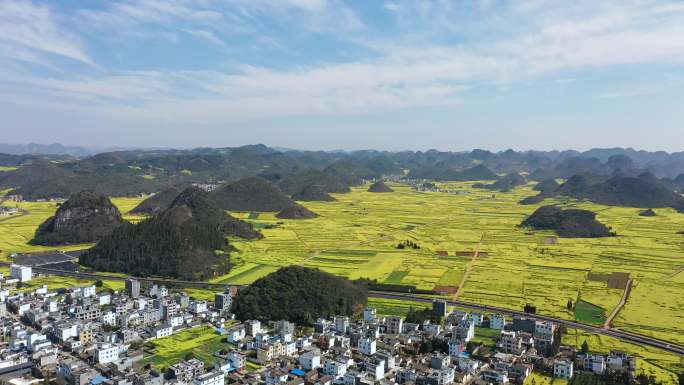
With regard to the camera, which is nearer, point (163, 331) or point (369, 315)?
point (163, 331)

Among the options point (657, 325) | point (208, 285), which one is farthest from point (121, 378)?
point (657, 325)

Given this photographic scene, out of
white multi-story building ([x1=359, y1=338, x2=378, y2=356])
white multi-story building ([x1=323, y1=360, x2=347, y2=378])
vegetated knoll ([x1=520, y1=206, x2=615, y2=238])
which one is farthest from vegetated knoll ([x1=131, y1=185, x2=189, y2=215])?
white multi-story building ([x1=323, y1=360, x2=347, y2=378])

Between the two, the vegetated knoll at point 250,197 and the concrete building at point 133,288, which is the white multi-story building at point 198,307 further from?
the vegetated knoll at point 250,197

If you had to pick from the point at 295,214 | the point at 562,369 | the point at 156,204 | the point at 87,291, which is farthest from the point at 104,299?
the point at 156,204

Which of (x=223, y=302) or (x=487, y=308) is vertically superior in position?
(x=223, y=302)

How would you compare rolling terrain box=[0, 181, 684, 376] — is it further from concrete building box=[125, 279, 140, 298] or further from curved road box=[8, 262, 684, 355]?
concrete building box=[125, 279, 140, 298]

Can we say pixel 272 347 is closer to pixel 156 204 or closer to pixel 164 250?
pixel 164 250

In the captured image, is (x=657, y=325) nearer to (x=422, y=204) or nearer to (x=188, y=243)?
(x=188, y=243)
